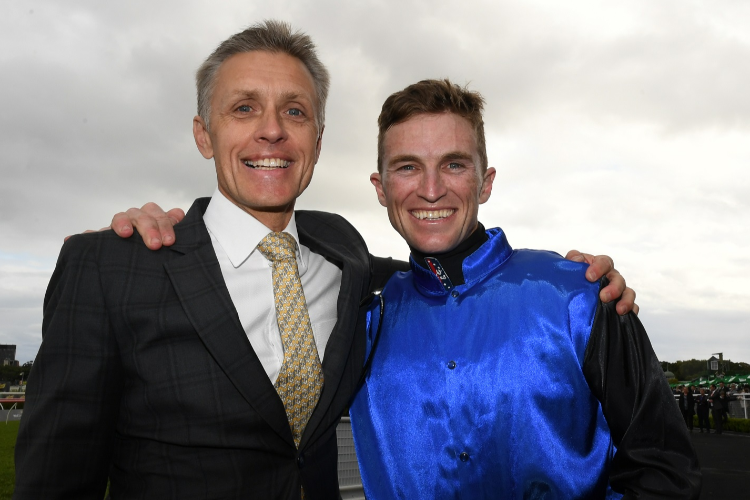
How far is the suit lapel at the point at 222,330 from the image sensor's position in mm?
2379

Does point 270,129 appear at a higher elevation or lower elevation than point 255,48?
lower

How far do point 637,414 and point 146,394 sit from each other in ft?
6.16

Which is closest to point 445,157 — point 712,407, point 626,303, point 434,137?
point 434,137

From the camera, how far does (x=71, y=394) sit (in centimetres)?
224

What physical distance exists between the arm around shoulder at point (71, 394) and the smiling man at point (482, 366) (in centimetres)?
117

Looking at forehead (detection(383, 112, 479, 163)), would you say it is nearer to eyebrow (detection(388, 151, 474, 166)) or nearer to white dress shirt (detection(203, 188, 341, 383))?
eyebrow (detection(388, 151, 474, 166))

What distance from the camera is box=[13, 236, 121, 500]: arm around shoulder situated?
7.25ft

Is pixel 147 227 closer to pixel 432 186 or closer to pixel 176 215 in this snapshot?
pixel 176 215

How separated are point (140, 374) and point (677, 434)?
2.09 metres

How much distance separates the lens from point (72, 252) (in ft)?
7.79

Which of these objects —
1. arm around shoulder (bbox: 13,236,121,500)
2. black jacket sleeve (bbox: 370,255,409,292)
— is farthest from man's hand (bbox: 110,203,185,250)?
black jacket sleeve (bbox: 370,255,409,292)

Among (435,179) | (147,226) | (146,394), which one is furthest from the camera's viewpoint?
(435,179)

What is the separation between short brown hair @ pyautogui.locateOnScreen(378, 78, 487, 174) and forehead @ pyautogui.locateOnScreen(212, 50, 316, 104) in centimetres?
41

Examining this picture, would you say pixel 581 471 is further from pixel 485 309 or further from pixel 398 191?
pixel 398 191
